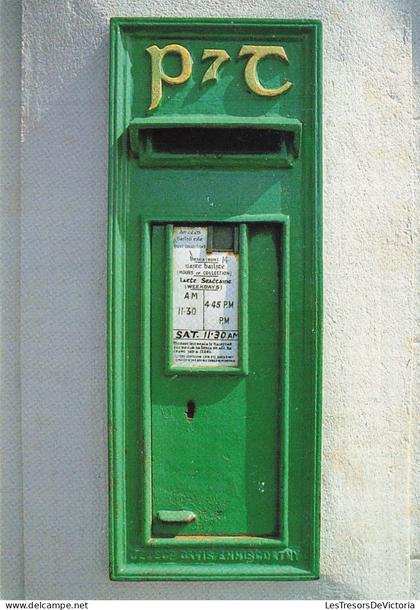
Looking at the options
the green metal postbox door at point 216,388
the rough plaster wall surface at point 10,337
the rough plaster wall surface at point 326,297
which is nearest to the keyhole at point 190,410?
the green metal postbox door at point 216,388

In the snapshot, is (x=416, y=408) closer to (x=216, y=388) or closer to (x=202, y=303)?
(x=216, y=388)

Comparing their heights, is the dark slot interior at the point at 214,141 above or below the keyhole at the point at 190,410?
above

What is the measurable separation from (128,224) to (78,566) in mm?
1210

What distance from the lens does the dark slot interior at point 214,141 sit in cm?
171

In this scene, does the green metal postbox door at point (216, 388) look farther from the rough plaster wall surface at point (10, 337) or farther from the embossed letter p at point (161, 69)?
the rough plaster wall surface at point (10, 337)

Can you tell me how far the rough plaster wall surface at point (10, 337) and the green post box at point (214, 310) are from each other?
0.46 metres

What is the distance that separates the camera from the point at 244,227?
1759mm

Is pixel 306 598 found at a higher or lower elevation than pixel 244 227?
lower

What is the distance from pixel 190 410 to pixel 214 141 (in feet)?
2.75

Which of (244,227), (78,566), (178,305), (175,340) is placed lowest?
(78,566)

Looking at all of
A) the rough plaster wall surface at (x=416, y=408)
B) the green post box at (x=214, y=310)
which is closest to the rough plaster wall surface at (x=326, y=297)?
the rough plaster wall surface at (x=416, y=408)

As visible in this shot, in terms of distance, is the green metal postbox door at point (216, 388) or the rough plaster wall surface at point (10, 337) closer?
the green metal postbox door at point (216, 388)

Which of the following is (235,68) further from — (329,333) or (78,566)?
(78,566)

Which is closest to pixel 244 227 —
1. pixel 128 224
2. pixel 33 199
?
pixel 128 224
